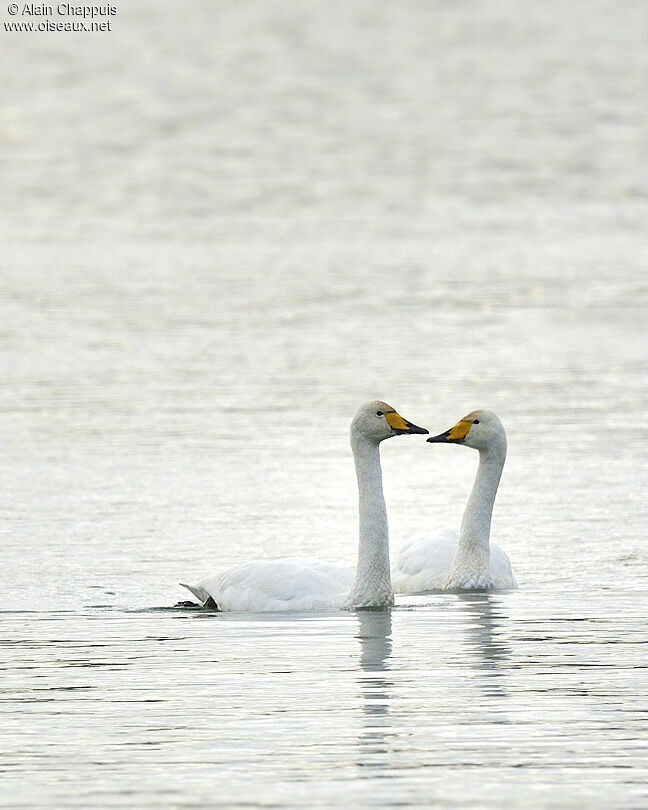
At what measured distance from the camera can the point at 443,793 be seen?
7402mm

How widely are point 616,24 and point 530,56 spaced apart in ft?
24.3

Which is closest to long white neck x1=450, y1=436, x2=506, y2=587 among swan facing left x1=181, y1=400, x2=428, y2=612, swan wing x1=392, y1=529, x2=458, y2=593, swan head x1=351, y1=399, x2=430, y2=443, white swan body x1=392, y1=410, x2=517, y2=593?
white swan body x1=392, y1=410, x2=517, y2=593

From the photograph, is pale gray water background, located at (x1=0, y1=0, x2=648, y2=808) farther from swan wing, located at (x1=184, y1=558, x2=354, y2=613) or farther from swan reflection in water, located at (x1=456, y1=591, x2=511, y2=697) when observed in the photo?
swan wing, located at (x1=184, y1=558, x2=354, y2=613)

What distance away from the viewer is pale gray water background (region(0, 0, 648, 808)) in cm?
816

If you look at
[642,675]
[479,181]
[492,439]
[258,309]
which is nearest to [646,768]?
[642,675]

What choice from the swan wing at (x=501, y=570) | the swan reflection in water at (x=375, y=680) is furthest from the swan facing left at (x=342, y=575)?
the swan wing at (x=501, y=570)

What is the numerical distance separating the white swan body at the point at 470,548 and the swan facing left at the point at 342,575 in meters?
0.76

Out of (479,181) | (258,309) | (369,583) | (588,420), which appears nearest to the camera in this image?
(369,583)

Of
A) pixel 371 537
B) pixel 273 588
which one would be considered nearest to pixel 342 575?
pixel 371 537

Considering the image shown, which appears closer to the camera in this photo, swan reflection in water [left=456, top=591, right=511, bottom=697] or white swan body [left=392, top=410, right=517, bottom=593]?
swan reflection in water [left=456, top=591, right=511, bottom=697]

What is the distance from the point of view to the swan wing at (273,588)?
1174 centimetres

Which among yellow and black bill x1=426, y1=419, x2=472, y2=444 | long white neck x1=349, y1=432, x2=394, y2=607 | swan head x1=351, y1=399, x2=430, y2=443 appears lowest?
long white neck x1=349, y1=432, x2=394, y2=607

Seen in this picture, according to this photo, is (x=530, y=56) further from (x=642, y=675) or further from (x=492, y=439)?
(x=642, y=675)

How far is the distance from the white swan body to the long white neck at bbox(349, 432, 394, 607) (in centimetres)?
75
